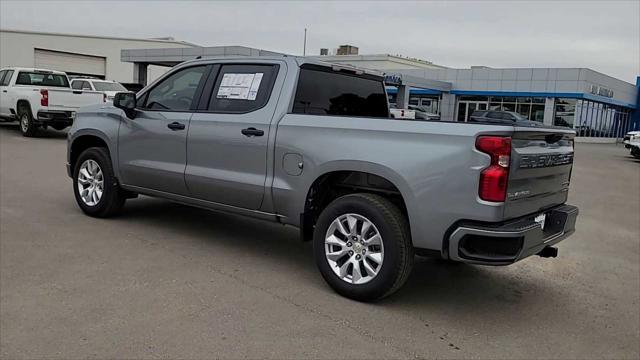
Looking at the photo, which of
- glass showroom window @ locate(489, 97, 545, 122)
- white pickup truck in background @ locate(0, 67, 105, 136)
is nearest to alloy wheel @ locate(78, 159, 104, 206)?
white pickup truck in background @ locate(0, 67, 105, 136)

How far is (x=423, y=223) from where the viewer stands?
13.6 ft

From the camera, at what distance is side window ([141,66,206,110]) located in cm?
587

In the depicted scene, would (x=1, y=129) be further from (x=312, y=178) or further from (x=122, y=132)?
(x=312, y=178)

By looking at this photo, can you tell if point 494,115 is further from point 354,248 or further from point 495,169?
point 495,169

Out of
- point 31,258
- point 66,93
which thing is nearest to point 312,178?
point 31,258

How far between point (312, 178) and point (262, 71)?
4.21 ft

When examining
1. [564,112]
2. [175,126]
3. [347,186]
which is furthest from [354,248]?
[564,112]

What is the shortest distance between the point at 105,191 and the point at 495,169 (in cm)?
455

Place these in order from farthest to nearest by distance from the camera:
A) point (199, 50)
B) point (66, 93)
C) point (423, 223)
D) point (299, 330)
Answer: point (199, 50), point (66, 93), point (423, 223), point (299, 330)

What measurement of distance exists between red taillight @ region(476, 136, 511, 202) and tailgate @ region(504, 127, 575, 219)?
0.08 meters

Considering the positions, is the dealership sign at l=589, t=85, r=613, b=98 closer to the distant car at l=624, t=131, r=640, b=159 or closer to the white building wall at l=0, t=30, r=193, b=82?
the distant car at l=624, t=131, r=640, b=159

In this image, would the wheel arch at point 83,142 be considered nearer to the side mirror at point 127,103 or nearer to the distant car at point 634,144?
the side mirror at point 127,103

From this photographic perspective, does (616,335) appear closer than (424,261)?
Yes

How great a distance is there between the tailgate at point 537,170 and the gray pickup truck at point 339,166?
2 centimetres
